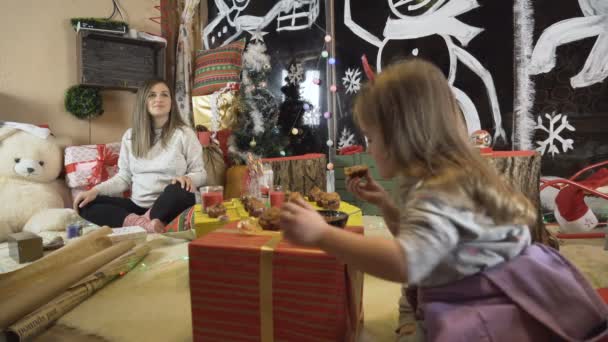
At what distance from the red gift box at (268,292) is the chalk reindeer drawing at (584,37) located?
210 centimetres

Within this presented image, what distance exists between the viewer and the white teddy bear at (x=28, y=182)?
1.96 m

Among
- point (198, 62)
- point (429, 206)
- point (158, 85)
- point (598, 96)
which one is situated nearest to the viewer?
point (429, 206)

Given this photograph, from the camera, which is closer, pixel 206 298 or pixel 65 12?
pixel 206 298

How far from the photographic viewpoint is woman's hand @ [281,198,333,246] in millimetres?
614

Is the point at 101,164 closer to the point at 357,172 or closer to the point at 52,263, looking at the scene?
the point at 52,263

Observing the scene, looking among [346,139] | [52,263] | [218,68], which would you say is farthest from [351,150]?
[52,263]

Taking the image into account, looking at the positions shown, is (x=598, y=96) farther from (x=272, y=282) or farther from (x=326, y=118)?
(x=272, y=282)

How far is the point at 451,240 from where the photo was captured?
1.94 feet

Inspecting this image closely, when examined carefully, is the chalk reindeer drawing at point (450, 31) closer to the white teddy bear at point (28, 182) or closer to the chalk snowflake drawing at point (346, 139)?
the chalk snowflake drawing at point (346, 139)

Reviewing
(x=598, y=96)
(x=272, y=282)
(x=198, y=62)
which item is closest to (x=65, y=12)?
(x=198, y=62)

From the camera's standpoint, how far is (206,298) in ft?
2.73

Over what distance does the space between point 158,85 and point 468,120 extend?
2020 millimetres

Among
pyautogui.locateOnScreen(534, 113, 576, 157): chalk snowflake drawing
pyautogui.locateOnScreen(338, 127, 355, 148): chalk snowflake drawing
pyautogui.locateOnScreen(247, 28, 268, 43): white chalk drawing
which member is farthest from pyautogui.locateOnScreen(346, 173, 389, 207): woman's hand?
pyautogui.locateOnScreen(247, 28, 268, 43): white chalk drawing

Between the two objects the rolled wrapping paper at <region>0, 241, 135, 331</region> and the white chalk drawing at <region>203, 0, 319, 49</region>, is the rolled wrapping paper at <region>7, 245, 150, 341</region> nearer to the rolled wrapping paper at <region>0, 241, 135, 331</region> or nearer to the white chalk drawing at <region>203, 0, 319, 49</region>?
the rolled wrapping paper at <region>0, 241, 135, 331</region>
